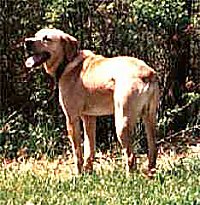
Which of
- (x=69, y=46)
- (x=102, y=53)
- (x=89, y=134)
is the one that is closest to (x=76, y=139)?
(x=89, y=134)

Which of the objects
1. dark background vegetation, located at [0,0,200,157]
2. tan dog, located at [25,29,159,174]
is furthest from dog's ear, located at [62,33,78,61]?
dark background vegetation, located at [0,0,200,157]

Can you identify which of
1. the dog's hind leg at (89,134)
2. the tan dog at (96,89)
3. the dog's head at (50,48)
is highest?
the dog's head at (50,48)

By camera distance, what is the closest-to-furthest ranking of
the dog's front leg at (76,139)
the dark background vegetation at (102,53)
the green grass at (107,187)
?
1. the green grass at (107,187)
2. the dog's front leg at (76,139)
3. the dark background vegetation at (102,53)


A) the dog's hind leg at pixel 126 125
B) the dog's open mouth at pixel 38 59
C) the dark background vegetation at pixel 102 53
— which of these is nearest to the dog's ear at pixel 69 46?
the dog's open mouth at pixel 38 59

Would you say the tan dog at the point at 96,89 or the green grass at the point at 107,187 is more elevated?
the tan dog at the point at 96,89

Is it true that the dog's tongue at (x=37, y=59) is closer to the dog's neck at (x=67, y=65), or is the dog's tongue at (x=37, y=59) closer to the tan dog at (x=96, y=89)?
the tan dog at (x=96, y=89)

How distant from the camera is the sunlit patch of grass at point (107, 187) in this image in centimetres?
645

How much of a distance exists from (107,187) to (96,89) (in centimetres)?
173

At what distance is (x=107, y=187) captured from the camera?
23.3 feet

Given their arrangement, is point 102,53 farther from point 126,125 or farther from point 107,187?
point 107,187

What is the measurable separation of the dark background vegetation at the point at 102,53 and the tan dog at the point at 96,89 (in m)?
2.30

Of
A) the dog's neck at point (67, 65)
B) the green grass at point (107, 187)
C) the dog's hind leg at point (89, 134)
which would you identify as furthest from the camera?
the dog's hind leg at point (89, 134)

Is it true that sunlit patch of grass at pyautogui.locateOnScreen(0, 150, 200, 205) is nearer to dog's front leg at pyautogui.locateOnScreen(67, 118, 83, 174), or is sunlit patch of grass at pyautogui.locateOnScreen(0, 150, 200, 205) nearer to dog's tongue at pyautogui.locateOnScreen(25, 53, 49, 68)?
dog's front leg at pyautogui.locateOnScreen(67, 118, 83, 174)

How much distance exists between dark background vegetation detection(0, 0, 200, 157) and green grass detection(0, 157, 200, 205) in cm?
313
